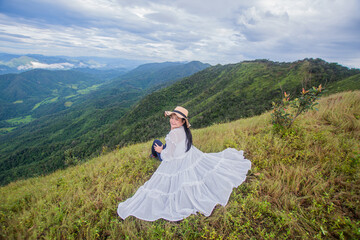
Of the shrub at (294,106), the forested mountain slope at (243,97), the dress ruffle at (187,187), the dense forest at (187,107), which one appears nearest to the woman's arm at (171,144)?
the dress ruffle at (187,187)

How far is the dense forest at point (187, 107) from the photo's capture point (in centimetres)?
4575

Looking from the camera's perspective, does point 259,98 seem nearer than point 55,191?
No

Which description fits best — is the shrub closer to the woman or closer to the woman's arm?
the woman

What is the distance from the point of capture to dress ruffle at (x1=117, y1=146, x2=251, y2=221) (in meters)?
2.98

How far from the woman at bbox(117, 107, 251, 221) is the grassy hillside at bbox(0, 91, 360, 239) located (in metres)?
0.17

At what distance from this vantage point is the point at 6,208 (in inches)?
141

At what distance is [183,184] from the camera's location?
11.0 feet

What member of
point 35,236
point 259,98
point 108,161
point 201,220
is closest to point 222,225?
point 201,220

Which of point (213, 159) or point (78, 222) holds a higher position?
point (213, 159)

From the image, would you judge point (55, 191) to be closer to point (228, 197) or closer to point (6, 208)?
point (6, 208)

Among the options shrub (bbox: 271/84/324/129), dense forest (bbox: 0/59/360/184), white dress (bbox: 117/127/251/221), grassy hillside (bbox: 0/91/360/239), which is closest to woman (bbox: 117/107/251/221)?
white dress (bbox: 117/127/251/221)

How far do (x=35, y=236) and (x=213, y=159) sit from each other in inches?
153

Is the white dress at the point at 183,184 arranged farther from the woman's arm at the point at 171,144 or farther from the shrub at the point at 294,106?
the shrub at the point at 294,106

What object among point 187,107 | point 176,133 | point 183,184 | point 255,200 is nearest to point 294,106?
point 255,200
